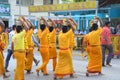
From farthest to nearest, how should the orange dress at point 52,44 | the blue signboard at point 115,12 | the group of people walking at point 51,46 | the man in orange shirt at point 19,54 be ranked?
the blue signboard at point 115,12 → the orange dress at point 52,44 → the group of people walking at point 51,46 → the man in orange shirt at point 19,54

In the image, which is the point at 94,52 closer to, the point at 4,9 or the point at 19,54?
the point at 19,54

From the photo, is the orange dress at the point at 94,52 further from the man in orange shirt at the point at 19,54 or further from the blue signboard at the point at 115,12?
the blue signboard at the point at 115,12

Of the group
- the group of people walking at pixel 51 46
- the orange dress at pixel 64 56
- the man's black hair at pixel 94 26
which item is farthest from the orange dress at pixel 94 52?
the orange dress at pixel 64 56

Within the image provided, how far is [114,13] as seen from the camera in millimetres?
29578

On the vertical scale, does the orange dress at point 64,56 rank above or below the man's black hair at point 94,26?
below

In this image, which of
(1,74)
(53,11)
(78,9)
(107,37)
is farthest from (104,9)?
(1,74)

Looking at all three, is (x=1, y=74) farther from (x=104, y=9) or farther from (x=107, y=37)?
(x=104, y=9)

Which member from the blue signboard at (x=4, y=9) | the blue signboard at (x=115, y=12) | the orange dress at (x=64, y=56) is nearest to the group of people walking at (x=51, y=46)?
the orange dress at (x=64, y=56)

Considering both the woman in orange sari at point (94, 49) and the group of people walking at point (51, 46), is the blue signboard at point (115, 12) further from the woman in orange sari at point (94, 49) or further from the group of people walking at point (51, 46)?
the woman in orange sari at point (94, 49)

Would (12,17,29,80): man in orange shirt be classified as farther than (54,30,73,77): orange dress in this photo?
No

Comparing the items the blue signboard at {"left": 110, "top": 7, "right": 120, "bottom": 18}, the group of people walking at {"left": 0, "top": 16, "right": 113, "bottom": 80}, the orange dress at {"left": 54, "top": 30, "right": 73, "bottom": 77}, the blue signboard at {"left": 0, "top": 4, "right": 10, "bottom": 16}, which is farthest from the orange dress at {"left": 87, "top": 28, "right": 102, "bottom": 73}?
the blue signboard at {"left": 0, "top": 4, "right": 10, "bottom": 16}

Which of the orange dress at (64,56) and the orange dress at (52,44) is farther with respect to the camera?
the orange dress at (52,44)

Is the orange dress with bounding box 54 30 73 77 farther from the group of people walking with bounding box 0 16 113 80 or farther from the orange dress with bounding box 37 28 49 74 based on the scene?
the orange dress with bounding box 37 28 49 74

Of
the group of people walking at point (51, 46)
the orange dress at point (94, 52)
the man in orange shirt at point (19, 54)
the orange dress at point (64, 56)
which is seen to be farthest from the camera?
the orange dress at point (94, 52)
